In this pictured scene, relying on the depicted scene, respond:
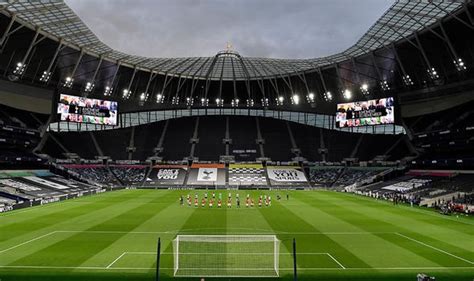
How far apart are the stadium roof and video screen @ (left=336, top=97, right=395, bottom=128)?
9869 mm

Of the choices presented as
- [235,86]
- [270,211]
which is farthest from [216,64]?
[270,211]

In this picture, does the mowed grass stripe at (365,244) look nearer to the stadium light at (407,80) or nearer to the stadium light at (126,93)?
the stadium light at (407,80)

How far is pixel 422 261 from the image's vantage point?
18422 millimetres

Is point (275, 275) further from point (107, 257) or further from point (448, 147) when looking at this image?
point (448, 147)

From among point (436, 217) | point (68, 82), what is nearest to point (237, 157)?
point (68, 82)

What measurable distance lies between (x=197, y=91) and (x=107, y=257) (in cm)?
7679

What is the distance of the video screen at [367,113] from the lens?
67.5m

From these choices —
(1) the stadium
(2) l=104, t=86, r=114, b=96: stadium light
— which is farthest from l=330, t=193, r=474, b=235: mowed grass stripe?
(2) l=104, t=86, r=114, b=96: stadium light

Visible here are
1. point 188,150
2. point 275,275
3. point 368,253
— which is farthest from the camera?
point 188,150

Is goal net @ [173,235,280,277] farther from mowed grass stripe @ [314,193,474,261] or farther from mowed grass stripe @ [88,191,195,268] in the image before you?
mowed grass stripe @ [314,193,474,261]

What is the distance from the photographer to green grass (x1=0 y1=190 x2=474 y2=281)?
16.7 m

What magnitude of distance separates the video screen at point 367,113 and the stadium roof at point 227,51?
32.4 ft

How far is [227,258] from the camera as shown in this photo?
18750 millimetres

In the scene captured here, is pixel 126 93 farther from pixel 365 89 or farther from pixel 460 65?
pixel 460 65
